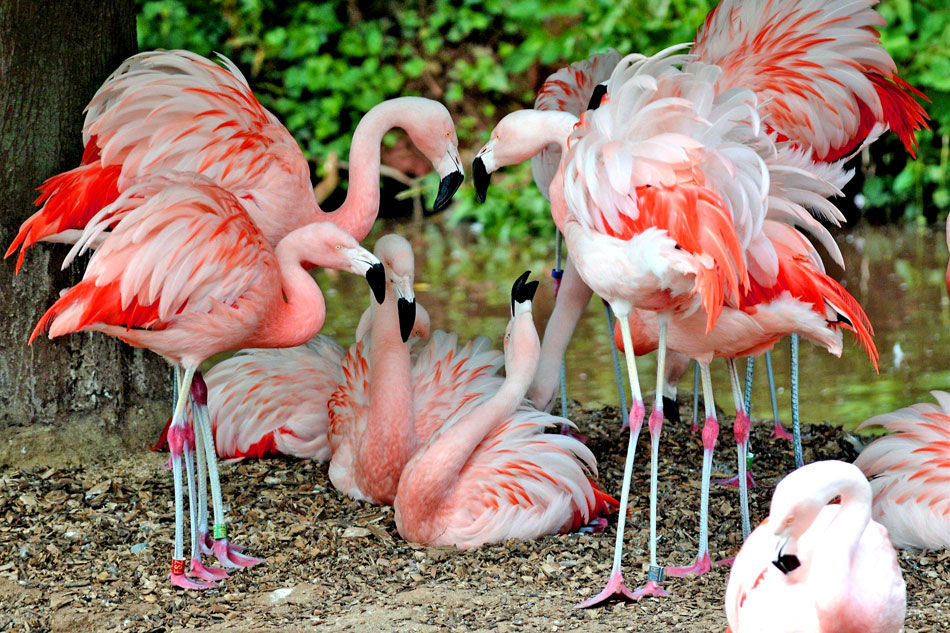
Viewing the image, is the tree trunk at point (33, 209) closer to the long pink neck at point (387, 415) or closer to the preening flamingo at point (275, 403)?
the preening flamingo at point (275, 403)

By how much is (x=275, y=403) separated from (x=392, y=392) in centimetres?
78

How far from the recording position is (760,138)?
3354 mm

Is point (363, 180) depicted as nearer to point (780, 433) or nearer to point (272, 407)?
point (272, 407)

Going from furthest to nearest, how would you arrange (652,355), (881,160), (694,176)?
(881,160) → (652,355) → (694,176)

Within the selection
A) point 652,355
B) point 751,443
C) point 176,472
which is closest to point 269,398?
point 176,472

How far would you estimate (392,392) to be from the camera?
389cm

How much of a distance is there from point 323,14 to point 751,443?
8006 mm

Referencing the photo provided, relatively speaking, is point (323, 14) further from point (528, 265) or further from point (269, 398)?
point (269, 398)

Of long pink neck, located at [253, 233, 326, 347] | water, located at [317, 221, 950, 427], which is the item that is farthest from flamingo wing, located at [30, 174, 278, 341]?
water, located at [317, 221, 950, 427]

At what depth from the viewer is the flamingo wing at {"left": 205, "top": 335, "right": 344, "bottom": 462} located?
14.5ft

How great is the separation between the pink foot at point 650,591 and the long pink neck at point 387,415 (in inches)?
41.5

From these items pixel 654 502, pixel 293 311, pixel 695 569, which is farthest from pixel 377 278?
pixel 695 569

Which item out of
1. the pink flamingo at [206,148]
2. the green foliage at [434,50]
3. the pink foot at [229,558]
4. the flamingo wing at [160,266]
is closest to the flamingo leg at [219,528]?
the pink foot at [229,558]

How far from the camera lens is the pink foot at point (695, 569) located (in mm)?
3320
